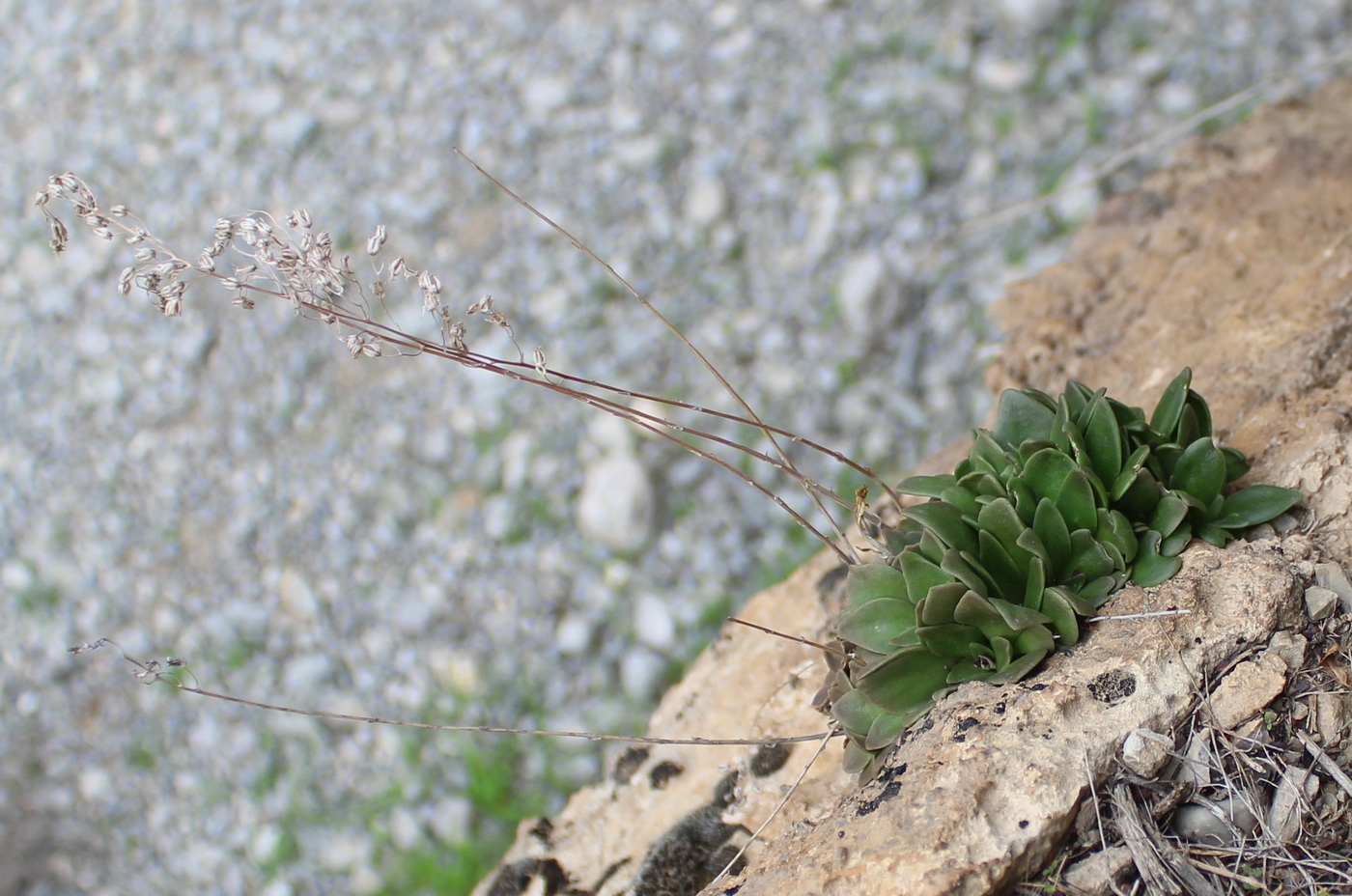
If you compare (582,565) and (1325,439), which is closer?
(1325,439)

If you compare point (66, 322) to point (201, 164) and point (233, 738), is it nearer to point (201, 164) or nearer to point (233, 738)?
point (201, 164)

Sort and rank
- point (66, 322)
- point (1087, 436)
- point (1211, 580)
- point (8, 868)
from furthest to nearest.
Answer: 1. point (66, 322)
2. point (8, 868)
3. point (1087, 436)
4. point (1211, 580)

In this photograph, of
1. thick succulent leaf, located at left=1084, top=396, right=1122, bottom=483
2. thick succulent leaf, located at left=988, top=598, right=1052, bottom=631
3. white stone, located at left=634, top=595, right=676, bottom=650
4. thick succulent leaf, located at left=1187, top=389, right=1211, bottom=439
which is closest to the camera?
thick succulent leaf, located at left=988, top=598, right=1052, bottom=631

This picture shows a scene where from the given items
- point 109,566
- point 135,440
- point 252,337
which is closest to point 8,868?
point 109,566

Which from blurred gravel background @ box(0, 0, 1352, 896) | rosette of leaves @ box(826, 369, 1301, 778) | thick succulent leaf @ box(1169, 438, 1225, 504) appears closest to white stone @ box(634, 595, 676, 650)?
blurred gravel background @ box(0, 0, 1352, 896)

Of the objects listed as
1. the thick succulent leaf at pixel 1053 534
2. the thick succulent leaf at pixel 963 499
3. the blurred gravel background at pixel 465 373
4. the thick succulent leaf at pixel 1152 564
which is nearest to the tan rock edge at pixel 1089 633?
the thick succulent leaf at pixel 1152 564

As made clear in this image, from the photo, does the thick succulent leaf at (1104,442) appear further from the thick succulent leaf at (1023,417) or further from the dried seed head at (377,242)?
the dried seed head at (377,242)

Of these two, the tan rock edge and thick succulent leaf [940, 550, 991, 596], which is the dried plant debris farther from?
thick succulent leaf [940, 550, 991, 596]
